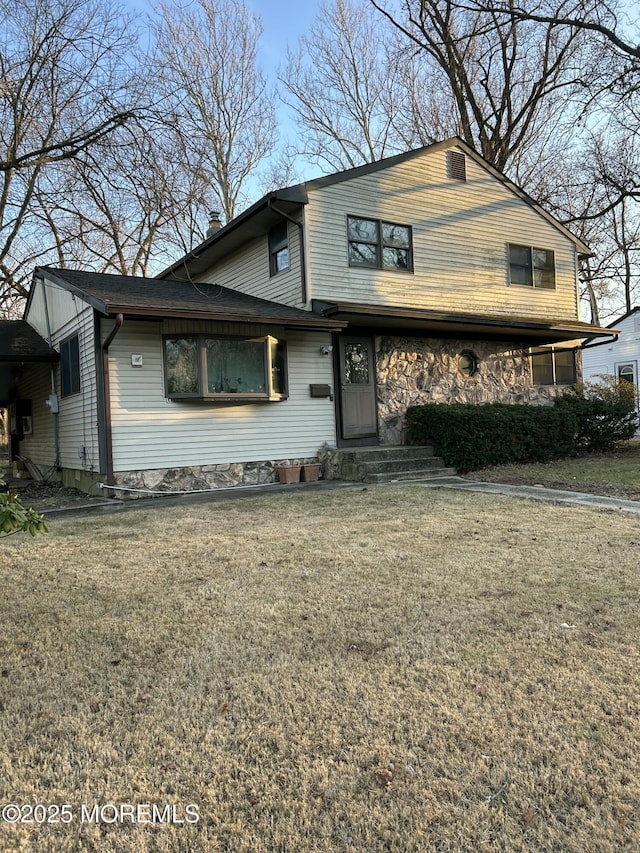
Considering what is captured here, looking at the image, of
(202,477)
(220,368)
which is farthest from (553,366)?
(202,477)

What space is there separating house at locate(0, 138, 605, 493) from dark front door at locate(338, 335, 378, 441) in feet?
0.09

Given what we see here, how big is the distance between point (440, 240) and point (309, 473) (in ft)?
18.8

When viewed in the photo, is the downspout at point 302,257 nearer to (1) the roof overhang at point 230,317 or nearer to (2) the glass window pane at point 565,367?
(1) the roof overhang at point 230,317

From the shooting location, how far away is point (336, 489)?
8.79m

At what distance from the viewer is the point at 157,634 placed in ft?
10.4

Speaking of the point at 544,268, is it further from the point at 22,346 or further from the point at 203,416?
the point at 22,346

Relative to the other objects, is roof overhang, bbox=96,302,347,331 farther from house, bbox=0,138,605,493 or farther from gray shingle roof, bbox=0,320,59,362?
gray shingle roof, bbox=0,320,59,362

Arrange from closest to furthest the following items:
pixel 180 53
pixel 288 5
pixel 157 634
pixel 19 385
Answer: pixel 157 634, pixel 288 5, pixel 19 385, pixel 180 53

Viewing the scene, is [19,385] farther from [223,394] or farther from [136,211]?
[223,394]

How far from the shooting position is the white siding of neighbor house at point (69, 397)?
9180mm

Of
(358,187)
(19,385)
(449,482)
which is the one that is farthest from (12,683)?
(19,385)

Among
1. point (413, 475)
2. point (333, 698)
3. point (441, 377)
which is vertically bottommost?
point (333, 698)

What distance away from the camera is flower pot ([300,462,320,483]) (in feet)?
33.1

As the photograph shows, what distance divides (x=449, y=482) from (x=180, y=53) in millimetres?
17528
